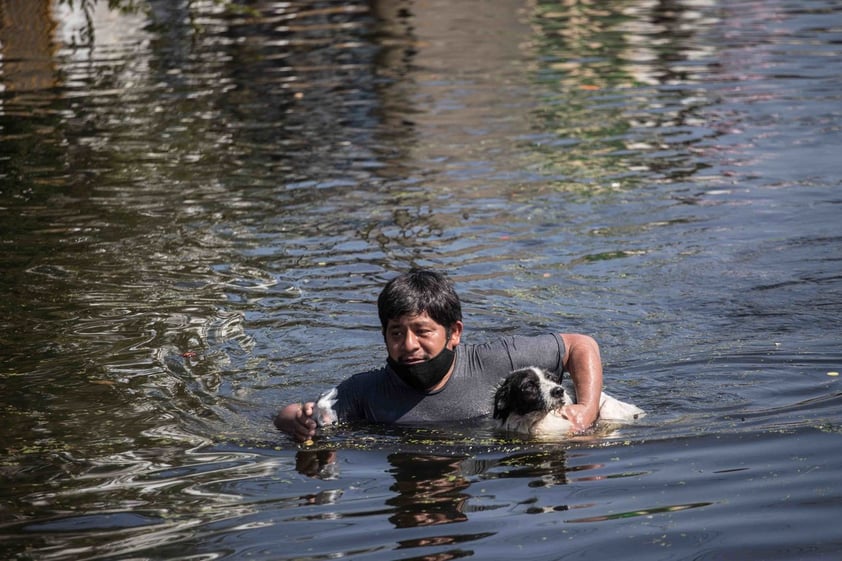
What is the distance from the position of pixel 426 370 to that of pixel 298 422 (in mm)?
745

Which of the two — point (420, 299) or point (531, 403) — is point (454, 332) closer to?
point (420, 299)

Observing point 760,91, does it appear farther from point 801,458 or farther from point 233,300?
point 801,458

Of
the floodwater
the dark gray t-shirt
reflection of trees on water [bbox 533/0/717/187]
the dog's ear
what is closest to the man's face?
the dark gray t-shirt

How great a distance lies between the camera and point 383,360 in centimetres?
809

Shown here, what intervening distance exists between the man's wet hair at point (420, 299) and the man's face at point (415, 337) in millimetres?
32

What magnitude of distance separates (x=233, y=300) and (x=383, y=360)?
165 cm

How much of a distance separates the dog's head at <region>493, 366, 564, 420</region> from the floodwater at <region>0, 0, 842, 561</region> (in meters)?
0.22

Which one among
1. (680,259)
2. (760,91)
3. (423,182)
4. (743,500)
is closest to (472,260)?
(680,259)

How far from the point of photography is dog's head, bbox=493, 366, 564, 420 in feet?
20.0

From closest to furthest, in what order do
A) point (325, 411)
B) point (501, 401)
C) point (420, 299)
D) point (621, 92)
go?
point (420, 299) → point (501, 401) → point (325, 411) → point (621, 92)

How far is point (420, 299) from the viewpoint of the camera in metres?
6.09

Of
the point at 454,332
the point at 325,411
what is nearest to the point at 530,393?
the point at 454,332

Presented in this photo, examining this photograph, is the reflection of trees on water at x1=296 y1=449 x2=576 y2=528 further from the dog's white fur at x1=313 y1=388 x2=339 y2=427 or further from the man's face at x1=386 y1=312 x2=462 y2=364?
the man's face at x1=386 y1=312 x2=462 y2=364

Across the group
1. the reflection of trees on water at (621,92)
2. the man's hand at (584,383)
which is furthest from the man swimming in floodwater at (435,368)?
the reflection of trees on water at (621,92)
